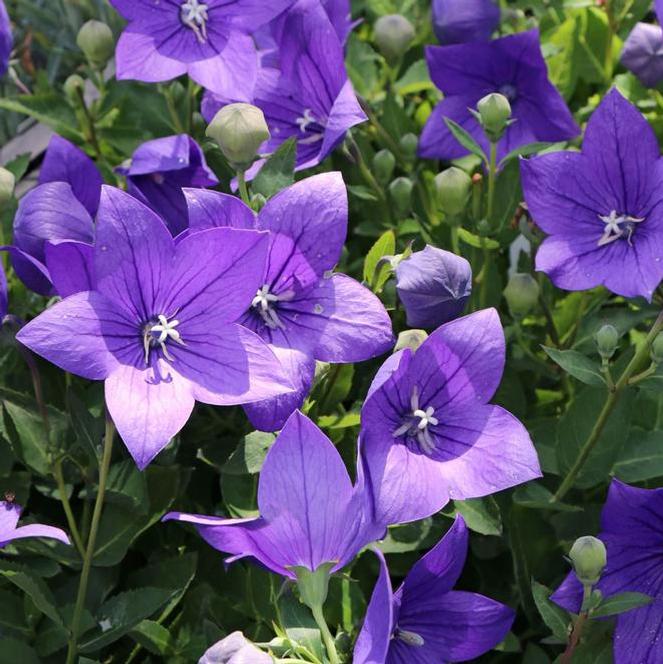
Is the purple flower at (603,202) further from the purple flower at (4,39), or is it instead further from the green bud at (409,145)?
the purple flower at (4,39)

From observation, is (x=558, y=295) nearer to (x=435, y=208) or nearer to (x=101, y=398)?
A: (x=435, y=208)

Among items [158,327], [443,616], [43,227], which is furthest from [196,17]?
[443,616]

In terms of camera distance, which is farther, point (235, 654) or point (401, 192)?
point (401, 192)

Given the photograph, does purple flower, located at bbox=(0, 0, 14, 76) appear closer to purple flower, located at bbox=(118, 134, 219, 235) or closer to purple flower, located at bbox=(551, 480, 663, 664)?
purple flower, located at bbox=(118, 134, 219, 235)

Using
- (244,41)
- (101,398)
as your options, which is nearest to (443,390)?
(101,398)

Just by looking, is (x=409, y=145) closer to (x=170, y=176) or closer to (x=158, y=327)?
(x=170, y=176)

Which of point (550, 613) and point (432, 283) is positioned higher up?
point (432, 283)

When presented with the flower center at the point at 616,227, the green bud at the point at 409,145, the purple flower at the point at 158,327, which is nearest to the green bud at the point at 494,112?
the flower center at the point at 616,227
